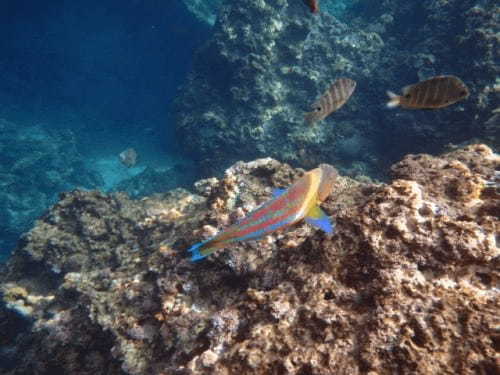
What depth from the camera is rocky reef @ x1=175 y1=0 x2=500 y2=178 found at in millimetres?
10172

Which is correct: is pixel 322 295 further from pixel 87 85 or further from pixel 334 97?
pixel 87 85

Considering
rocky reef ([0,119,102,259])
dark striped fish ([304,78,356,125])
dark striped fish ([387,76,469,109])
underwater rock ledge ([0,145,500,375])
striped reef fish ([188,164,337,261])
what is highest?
rocky reef ([0,119,102,259])

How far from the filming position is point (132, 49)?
969 inches

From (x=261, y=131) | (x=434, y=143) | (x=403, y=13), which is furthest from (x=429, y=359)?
(x=403, y=13)

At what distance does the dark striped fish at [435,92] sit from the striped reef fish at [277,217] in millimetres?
1864

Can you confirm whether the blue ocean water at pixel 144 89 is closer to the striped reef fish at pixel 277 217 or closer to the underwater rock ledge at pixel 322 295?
the underwater rock ledge at pixel 322 295

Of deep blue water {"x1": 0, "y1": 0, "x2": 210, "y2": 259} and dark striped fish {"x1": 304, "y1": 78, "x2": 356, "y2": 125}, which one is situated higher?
deep blue water {"x1": 0, "y1": 0, "x2": 210, "y2": 259}

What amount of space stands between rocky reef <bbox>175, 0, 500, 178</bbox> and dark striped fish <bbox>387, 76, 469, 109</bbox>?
24.7 feet

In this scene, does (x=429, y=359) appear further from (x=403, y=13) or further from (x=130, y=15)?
(x=130, y=15)

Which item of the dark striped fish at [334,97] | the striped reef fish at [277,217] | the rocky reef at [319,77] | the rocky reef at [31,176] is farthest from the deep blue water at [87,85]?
the striped reef fish at [277,217]

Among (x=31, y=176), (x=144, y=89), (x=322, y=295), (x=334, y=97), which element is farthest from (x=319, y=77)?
(x=144, y=89)

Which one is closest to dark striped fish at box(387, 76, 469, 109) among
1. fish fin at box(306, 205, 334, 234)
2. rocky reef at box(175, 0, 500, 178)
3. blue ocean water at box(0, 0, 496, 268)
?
fish fin at box(306, 205, 334, 234)

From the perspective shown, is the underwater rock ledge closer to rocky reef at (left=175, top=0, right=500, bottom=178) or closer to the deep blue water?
rocky reef at (left=175, top=0, right=500, bottom=178)

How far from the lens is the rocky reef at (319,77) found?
10.2 m
